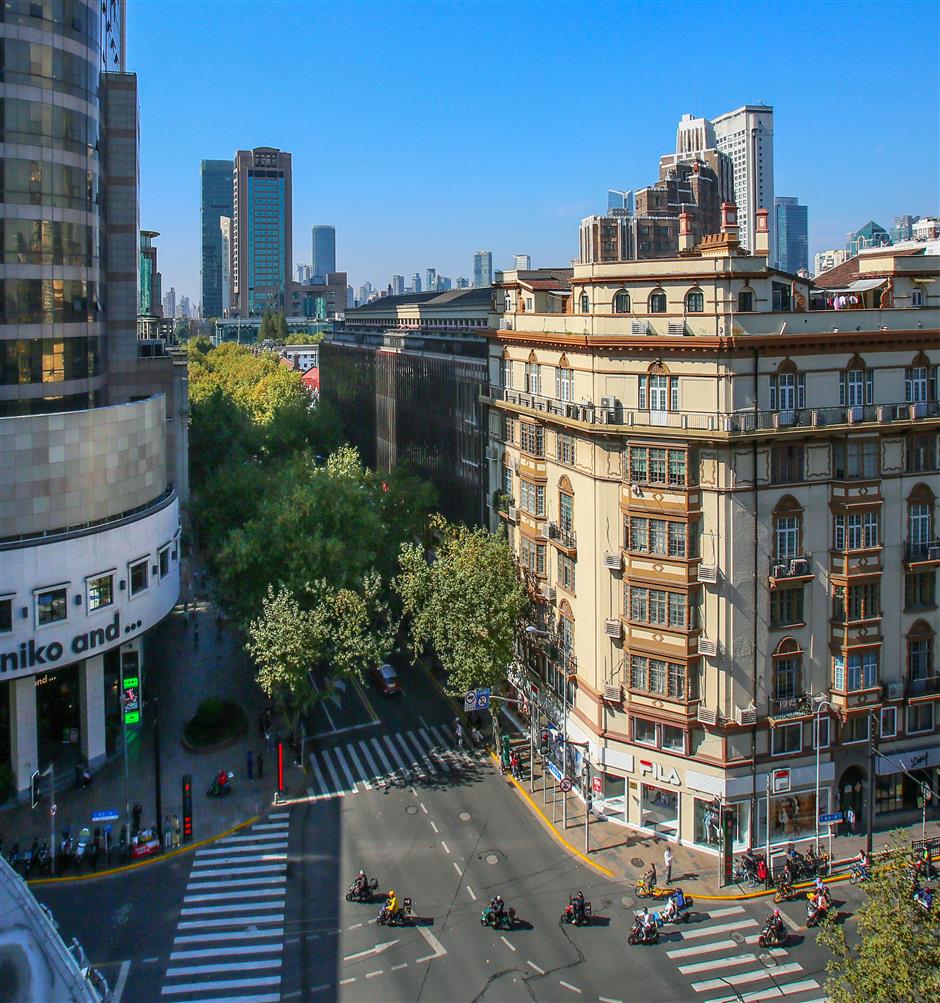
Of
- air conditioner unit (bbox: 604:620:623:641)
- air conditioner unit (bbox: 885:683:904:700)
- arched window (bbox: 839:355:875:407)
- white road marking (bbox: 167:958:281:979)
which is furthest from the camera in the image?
A: air conditioner unit (bbox: 604:620:623:641)

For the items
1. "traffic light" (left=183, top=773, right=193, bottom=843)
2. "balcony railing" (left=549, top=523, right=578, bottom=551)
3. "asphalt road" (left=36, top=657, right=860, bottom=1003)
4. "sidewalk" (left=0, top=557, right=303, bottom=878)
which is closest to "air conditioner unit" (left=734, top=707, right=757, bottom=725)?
"asphalt road" (left=36, top=657, right=860, bottom=1003)

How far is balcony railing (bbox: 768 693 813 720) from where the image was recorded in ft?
147

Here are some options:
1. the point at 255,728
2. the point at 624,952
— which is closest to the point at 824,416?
the point at 624,952

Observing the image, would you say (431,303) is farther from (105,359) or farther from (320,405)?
(105,359)

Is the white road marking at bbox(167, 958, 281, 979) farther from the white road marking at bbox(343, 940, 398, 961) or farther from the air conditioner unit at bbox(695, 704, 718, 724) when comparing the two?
the air conditioner unit at bbox(695, 704, 718, 724)

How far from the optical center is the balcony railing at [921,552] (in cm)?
4594

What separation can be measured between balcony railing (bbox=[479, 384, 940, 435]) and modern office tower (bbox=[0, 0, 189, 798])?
27126 mm

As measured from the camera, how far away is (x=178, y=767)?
54.3 m

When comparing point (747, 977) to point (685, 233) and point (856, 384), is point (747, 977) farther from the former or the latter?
A: point (685, 233)

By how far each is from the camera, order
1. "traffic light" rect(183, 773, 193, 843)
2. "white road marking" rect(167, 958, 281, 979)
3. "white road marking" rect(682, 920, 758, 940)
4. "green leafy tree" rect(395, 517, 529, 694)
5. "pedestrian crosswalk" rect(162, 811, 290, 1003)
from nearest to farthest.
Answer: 1. "pedestrian crosswalk" rect(162, 811, 290, 1003)
2. "white road marking" rect(167, 958, 281, 979)
3. "white road marking" rect(682, 920, 758, 940)
4. "traffic light" rect(183, 773, 193, 843)
5. "green leafy tree" rect(395, 517, 529, 694)

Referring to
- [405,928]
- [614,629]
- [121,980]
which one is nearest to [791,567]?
[614,629]

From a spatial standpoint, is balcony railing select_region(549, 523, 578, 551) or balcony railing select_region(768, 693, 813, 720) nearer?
balcony railing select_region(768, 693, 813, 720)

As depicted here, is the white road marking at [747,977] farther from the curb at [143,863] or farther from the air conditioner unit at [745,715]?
the curb at [143,863]

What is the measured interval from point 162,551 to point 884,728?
137ft
